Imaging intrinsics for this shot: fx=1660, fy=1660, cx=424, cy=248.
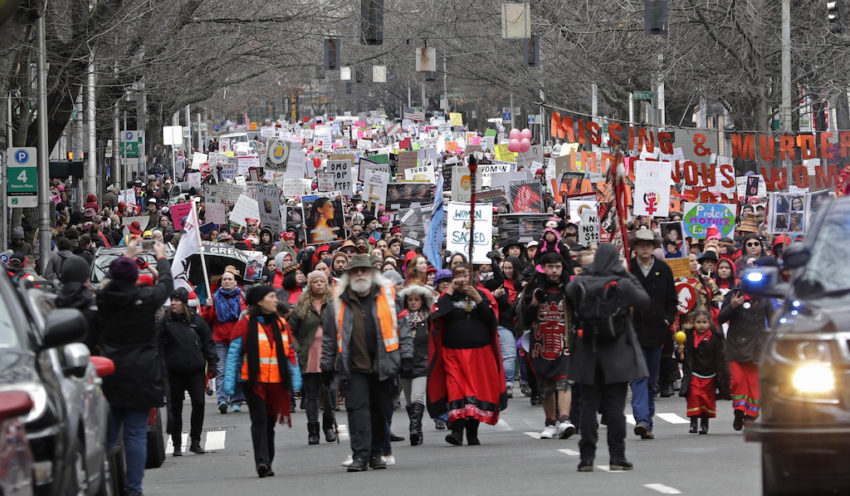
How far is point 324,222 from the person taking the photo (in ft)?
97.1

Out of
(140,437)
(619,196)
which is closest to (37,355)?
(140,437)

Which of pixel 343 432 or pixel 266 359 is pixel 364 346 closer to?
pixel 266 359

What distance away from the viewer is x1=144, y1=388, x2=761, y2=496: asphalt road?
1067 cm

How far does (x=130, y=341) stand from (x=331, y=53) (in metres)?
28.0

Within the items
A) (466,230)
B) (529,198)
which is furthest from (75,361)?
(529,198)

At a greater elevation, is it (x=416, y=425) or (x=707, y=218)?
(x=707, y=218)

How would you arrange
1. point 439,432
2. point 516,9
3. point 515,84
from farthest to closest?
point 515,84 < point 516,9 < point 439,432

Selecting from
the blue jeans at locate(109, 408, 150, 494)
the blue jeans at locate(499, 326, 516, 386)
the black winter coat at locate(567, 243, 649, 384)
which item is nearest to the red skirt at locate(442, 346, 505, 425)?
the black winter coat at locate(567, 243, 649, 384)

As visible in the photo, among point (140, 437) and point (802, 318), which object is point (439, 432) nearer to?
point (140, 437)

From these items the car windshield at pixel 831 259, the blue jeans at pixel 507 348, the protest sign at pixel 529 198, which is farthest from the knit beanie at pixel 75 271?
the protest sign at pixel 529 198

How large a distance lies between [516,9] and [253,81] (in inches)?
1756

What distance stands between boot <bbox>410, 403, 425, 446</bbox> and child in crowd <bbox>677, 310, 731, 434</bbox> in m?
2.37

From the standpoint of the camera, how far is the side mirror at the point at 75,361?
25.7 ft

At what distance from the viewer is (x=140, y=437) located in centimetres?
1062
